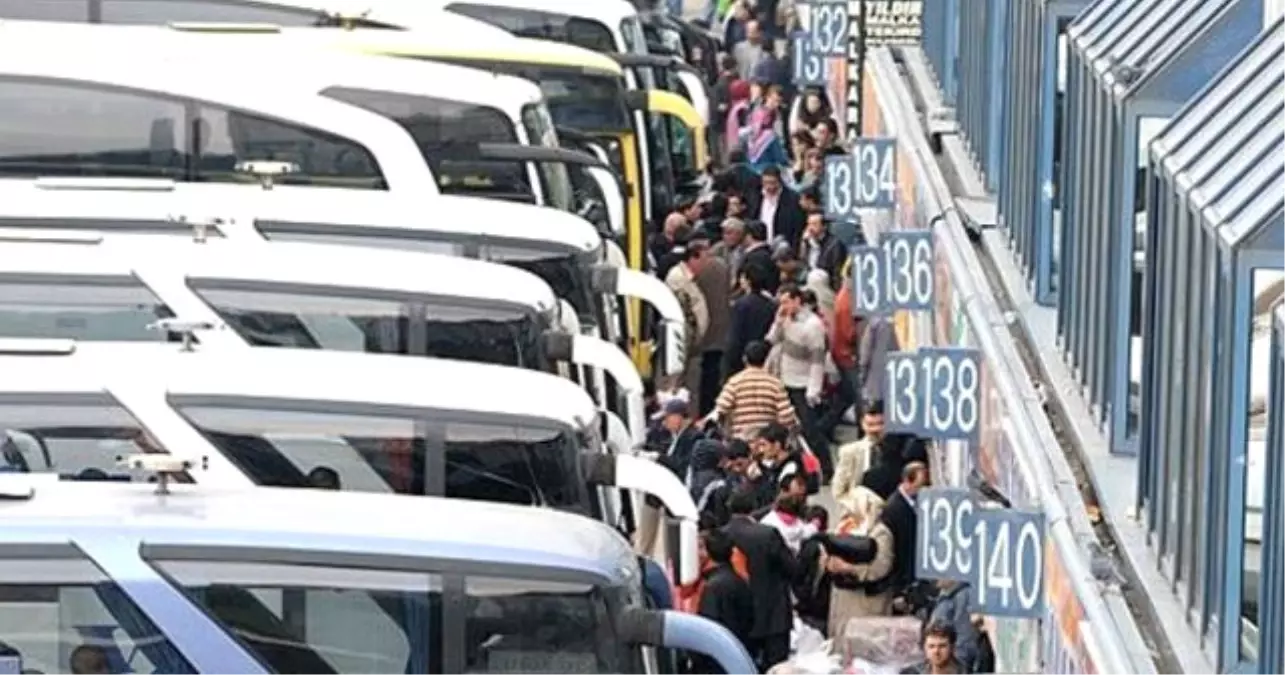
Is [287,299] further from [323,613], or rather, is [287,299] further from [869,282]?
[323,613]

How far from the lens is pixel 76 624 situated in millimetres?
11328

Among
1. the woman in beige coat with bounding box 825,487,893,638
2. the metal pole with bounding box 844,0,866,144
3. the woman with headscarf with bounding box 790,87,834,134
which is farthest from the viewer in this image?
the woman with headscarf with bounding box 790,87,834,134

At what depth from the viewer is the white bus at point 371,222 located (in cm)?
1733

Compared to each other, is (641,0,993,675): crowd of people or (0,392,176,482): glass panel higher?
(0,392,176,482): glass panel

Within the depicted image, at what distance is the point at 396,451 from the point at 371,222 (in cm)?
404

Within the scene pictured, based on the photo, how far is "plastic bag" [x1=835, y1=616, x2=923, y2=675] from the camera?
17.2 meters

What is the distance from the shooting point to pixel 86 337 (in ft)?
51.4

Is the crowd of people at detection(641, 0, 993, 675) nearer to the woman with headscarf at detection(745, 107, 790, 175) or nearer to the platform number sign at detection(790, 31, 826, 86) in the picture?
the woman with headscarf at detection(745, 107, 790, 175)

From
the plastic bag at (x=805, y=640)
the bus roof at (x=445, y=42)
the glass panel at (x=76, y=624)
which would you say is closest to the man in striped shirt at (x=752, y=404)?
the plastic bag at (x=805, y=640)

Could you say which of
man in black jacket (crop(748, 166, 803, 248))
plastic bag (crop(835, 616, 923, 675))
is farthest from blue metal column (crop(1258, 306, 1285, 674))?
man in black jacket (crop(748, 166, 803, 248))

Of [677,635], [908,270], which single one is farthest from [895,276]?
[677,635]

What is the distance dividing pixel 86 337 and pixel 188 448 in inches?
84.5

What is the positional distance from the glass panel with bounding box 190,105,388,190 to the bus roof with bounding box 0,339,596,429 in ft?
17.8

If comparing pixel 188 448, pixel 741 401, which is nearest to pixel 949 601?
pixel 188 448
